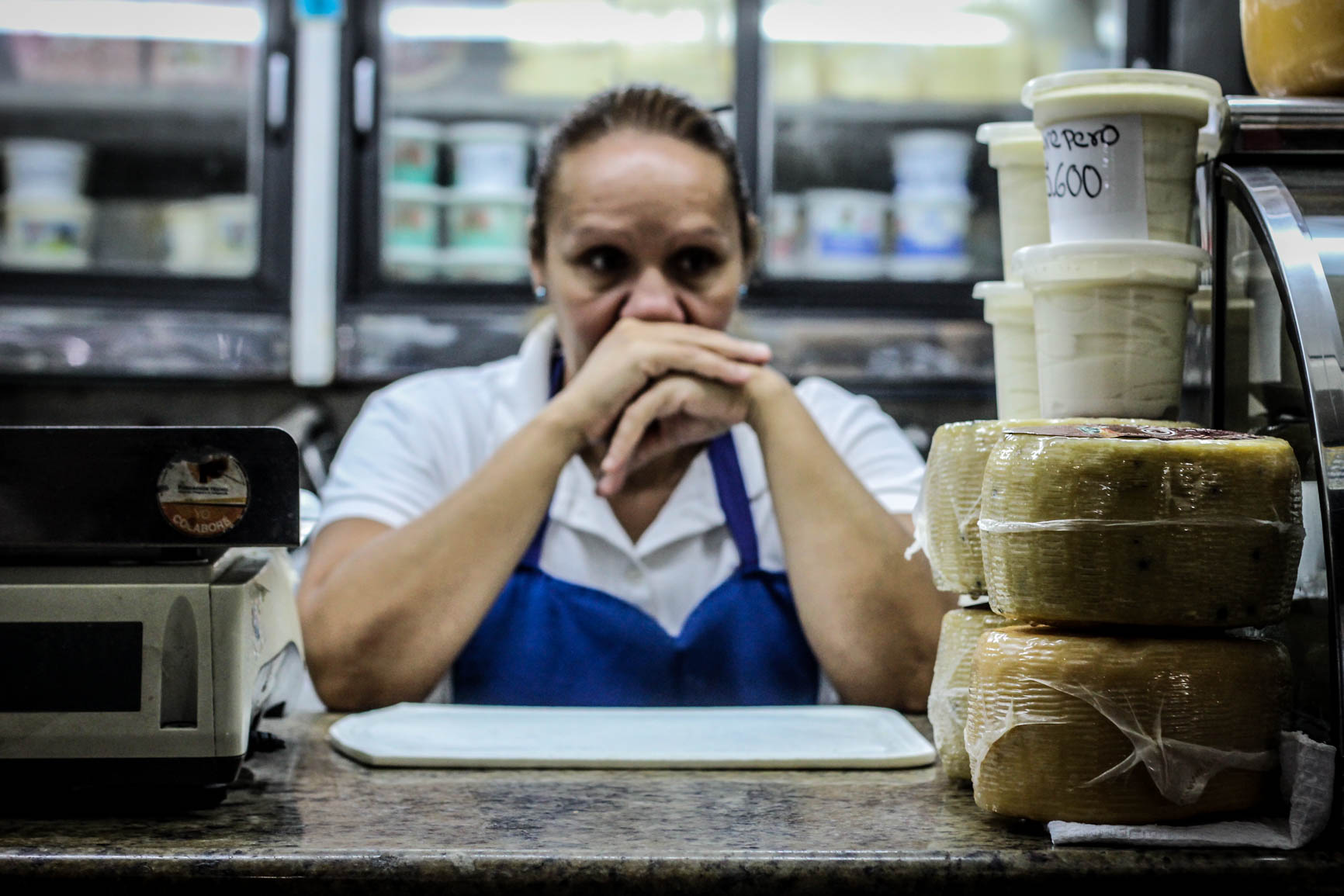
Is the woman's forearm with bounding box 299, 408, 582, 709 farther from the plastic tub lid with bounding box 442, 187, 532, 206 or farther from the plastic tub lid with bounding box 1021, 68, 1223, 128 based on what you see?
the plastic tub lid with bounding box 442, 187, 532, 206

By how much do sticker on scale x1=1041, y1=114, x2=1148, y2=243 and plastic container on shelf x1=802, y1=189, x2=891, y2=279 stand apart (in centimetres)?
213

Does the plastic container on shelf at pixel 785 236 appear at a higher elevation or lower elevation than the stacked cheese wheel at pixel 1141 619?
higher

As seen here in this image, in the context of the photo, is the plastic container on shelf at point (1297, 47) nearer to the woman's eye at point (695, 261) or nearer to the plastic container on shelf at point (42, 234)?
the woman's eye at point (695, 261)

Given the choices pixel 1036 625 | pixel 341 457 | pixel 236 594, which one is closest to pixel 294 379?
pixel 341 457

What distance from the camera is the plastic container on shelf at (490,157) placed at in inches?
118

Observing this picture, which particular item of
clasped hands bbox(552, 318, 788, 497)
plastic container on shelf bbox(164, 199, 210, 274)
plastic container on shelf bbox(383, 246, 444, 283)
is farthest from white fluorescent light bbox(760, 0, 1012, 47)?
clasped hands bbox(552, 318, 788, 497)

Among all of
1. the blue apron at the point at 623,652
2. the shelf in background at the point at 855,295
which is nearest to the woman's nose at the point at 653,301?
the blue apron at the point at 623,652

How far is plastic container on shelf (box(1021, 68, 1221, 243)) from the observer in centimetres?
86

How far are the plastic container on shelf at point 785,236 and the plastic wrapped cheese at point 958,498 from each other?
2.18 meters

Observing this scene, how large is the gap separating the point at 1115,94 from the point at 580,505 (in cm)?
95

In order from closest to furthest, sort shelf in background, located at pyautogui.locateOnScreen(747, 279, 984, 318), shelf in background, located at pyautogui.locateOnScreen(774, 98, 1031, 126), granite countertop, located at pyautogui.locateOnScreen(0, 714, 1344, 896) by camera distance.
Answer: granite countertop, located at pyautogui.locateOnScreen(0, 714, 1344, 896) → shelf in background, located at pyautogui.locateOnScreen(747, 279, 984, 318) → shelf in background, located at pyautogui.locateOnScreen(774, 98, 1031, 126)

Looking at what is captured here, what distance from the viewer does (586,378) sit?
1.46 meters

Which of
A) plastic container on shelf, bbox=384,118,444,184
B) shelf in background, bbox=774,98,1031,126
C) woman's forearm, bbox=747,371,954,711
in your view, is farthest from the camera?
shelf in background, bbox=774,98,1031,126

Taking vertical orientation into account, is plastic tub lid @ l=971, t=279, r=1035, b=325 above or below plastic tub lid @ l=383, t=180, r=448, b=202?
below
